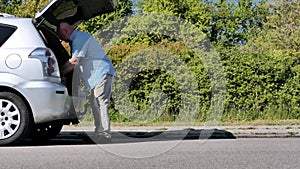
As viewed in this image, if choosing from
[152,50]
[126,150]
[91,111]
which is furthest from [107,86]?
[152,50]

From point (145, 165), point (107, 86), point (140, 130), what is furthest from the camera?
point (140, 130)

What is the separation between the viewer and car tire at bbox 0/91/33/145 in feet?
25.3

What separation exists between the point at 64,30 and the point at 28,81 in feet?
3.65

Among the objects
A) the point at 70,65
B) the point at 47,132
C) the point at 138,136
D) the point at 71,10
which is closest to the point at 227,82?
the point at 138,136

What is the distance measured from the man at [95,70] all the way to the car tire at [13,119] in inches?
33.0

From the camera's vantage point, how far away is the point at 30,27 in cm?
793

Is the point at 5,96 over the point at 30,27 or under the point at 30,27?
under

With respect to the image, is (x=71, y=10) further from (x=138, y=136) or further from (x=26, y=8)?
(x=26, y=8)

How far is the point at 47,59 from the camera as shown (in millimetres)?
7762

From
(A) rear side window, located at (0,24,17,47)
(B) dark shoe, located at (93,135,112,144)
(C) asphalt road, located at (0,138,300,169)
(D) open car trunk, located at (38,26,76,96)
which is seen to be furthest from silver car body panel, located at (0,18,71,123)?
(B) dark shoe, located at (93,135,112,144)

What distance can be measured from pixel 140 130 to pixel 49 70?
323 centimetres

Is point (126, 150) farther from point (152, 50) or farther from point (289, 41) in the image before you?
point (289, 41)

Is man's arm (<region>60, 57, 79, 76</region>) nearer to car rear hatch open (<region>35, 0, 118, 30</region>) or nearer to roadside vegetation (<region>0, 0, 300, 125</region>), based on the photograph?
car rear hatch open (<region>35, 0, 118, 30</region>)

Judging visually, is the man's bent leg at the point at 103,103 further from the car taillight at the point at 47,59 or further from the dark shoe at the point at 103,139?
the car taillight at the point at 47,59
